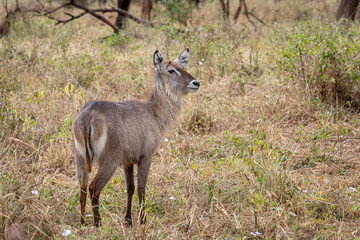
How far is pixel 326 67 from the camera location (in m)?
5.34

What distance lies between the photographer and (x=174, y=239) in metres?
3.08

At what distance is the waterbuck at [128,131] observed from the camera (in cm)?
309

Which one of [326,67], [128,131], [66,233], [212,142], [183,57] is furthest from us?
[326,67]

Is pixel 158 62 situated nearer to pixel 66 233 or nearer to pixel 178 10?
pixel 66 233

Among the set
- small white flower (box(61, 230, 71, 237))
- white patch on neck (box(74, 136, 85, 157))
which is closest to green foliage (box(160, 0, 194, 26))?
white patch on neck (box(74, 136, 85, 157))

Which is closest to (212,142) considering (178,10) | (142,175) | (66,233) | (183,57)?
(183,57)

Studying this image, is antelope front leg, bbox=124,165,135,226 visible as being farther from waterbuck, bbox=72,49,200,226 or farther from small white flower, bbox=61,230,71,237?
small white flower, bbox=61,230,71,237

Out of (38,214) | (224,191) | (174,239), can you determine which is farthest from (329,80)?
(38,214)

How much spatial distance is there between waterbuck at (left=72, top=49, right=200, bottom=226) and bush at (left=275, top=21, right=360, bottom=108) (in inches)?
81.7

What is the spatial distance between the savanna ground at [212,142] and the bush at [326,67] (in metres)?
0.02

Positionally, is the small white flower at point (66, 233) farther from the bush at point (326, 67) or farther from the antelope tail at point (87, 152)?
the bush at point (326, 67)

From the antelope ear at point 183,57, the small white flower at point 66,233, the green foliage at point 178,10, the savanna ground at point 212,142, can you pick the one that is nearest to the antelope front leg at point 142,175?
the savanna ground at point 212,142

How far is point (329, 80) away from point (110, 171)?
3506mm

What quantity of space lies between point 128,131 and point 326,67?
3.17m
